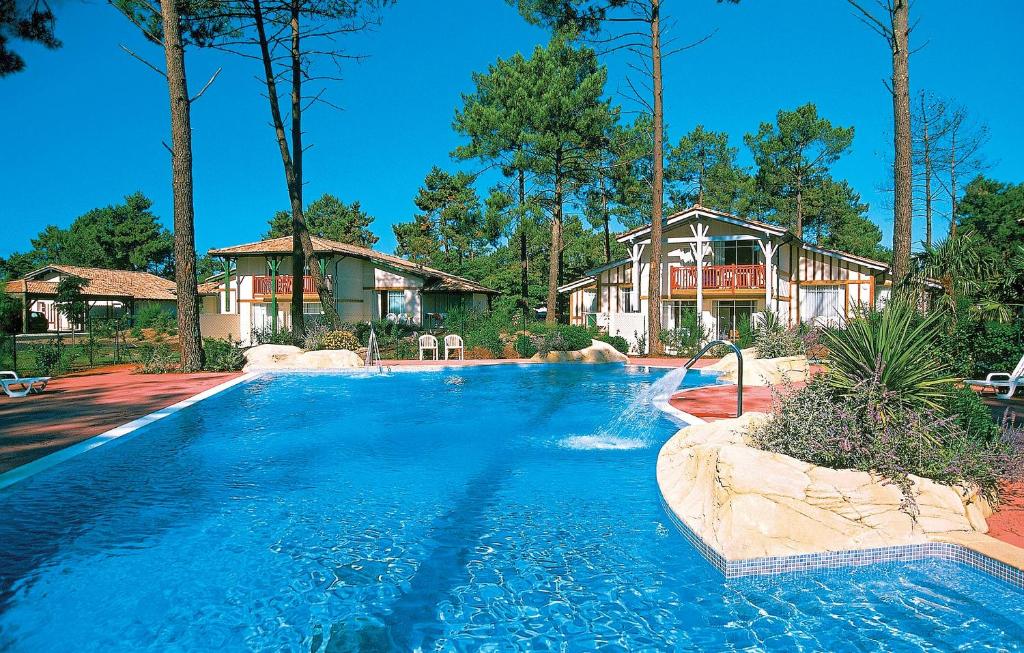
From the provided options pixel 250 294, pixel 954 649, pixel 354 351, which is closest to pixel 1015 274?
pixel 954 649

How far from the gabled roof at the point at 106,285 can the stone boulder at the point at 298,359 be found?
2540cm

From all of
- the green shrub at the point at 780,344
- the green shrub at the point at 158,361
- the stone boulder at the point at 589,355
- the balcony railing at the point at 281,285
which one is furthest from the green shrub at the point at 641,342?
the balcony railing at the point at 281,285

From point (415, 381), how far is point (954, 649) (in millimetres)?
13399

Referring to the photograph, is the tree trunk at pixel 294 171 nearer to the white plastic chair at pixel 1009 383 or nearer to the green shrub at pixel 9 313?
the green shrub at pixel 9 313

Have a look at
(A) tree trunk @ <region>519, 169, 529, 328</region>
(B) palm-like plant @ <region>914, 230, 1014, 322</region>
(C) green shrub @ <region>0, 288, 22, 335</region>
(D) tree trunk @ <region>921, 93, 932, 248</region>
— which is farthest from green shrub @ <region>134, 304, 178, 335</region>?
(D) tree trunk @ <region>921, 93, 932, 248</region>

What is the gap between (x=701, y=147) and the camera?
44219mm

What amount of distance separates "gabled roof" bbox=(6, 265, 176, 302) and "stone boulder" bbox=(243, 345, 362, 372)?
83.3ft

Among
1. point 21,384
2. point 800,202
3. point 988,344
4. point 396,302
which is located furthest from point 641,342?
point 800,202

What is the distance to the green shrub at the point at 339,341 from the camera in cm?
1947

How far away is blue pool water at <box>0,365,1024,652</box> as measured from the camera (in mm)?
3748

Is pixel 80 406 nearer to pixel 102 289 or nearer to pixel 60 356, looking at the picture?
pixel 60 356

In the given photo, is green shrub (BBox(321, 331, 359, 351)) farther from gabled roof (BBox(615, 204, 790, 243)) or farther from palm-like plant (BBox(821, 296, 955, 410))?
palm-like plant (BBox(821, 296, 955, 410))

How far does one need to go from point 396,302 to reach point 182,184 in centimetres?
1952

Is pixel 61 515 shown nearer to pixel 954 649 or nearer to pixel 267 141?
pixel 954 649
